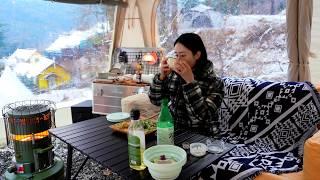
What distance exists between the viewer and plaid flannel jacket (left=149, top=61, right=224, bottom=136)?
1.67m

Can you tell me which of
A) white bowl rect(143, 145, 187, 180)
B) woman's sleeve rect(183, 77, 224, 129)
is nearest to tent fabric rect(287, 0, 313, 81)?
woman's sleeve rect(183, 77, 224, 129)

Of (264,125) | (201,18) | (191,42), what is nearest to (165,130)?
(191,42)

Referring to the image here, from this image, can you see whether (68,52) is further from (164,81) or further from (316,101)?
(316,101)

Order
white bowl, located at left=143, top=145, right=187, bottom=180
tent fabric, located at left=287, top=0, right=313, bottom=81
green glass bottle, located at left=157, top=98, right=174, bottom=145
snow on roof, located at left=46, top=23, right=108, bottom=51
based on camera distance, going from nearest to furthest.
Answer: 1. white bowl, located at left=143, top=145, right=187, bottom=180
2. green glass bottle, located at left=157, top=98, right=174, bottom=145
3. tent fabric, located at left=287, top=0, right=313, bottom=81
4. snow on roof, located at left=46, top=23, right=108, bottom=51

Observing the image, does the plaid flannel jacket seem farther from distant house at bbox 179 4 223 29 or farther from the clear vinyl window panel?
the clear vinyl window panel

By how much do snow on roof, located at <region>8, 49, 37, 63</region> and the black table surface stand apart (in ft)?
6.62

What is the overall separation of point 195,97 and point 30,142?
3.77 feet

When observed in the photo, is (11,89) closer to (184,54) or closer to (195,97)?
(184,54)

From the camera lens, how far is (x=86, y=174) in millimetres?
2365

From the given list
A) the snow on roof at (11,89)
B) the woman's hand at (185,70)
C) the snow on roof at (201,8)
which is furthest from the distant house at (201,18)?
the snow on roof at (11,89)

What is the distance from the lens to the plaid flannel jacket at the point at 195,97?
1667mm

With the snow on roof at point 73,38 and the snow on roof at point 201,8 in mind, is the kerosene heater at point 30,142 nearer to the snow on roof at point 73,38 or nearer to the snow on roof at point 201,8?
the snow on roof at point 73,38

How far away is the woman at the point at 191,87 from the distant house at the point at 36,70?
2.24m

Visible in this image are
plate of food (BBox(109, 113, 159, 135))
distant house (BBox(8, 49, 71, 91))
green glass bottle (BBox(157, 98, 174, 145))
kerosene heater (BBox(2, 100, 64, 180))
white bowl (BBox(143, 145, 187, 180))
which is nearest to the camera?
white bowl (BBox(143, 145, 187, 180))
